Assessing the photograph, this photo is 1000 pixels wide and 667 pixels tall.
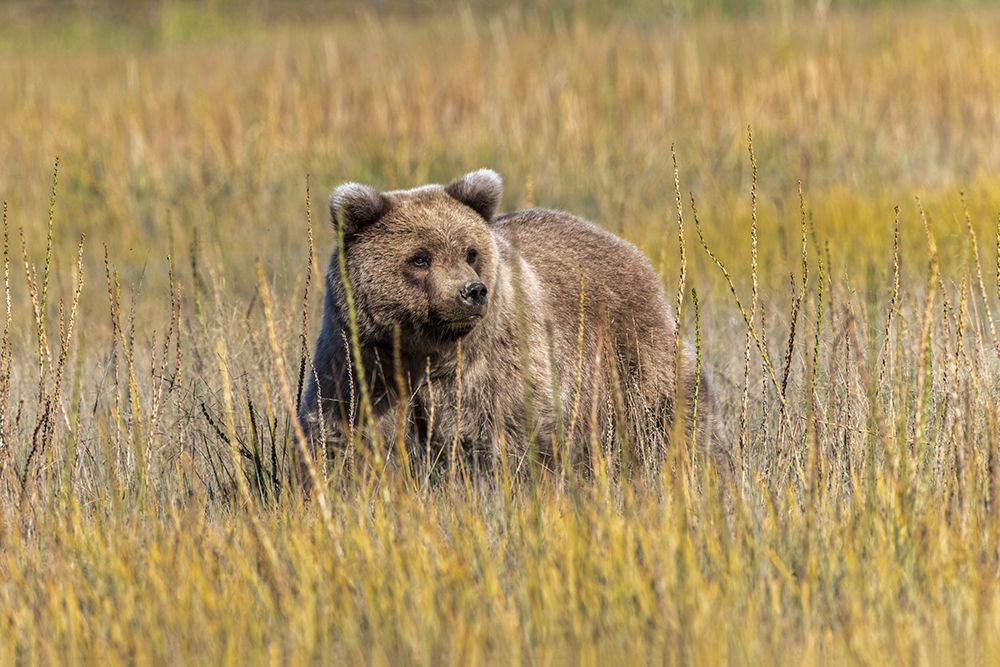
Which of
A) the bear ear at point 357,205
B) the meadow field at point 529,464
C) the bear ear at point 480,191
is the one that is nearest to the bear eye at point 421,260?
the bear ear at point 357,205

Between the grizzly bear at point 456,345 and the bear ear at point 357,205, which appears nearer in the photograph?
the grizzly bear at point 456,345

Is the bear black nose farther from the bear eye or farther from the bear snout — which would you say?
the bear eye

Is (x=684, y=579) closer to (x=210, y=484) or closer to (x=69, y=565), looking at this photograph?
(x=69, y=565)

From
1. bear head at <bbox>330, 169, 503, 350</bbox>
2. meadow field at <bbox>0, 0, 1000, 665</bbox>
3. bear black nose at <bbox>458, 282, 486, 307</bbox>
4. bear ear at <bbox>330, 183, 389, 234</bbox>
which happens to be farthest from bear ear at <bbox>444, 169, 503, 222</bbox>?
meadow field at <bbox>0, 0, 1000, 665</bbox>

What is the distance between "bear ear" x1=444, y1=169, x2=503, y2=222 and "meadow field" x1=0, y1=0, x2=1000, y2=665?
83 cm

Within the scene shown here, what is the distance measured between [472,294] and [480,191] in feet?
2.08

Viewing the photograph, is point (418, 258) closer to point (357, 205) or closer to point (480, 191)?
point (357, 205)

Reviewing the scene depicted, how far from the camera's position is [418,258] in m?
4.47

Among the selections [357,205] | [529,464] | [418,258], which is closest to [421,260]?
[418,258]

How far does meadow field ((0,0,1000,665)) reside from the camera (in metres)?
2.85

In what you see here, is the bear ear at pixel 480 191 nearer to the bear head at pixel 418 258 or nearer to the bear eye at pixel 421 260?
the bear head at pixel 418 258

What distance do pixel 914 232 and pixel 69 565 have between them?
6.08m

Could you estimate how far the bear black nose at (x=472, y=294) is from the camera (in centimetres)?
415

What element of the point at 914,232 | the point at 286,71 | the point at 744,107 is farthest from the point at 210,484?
the point at 286,71
